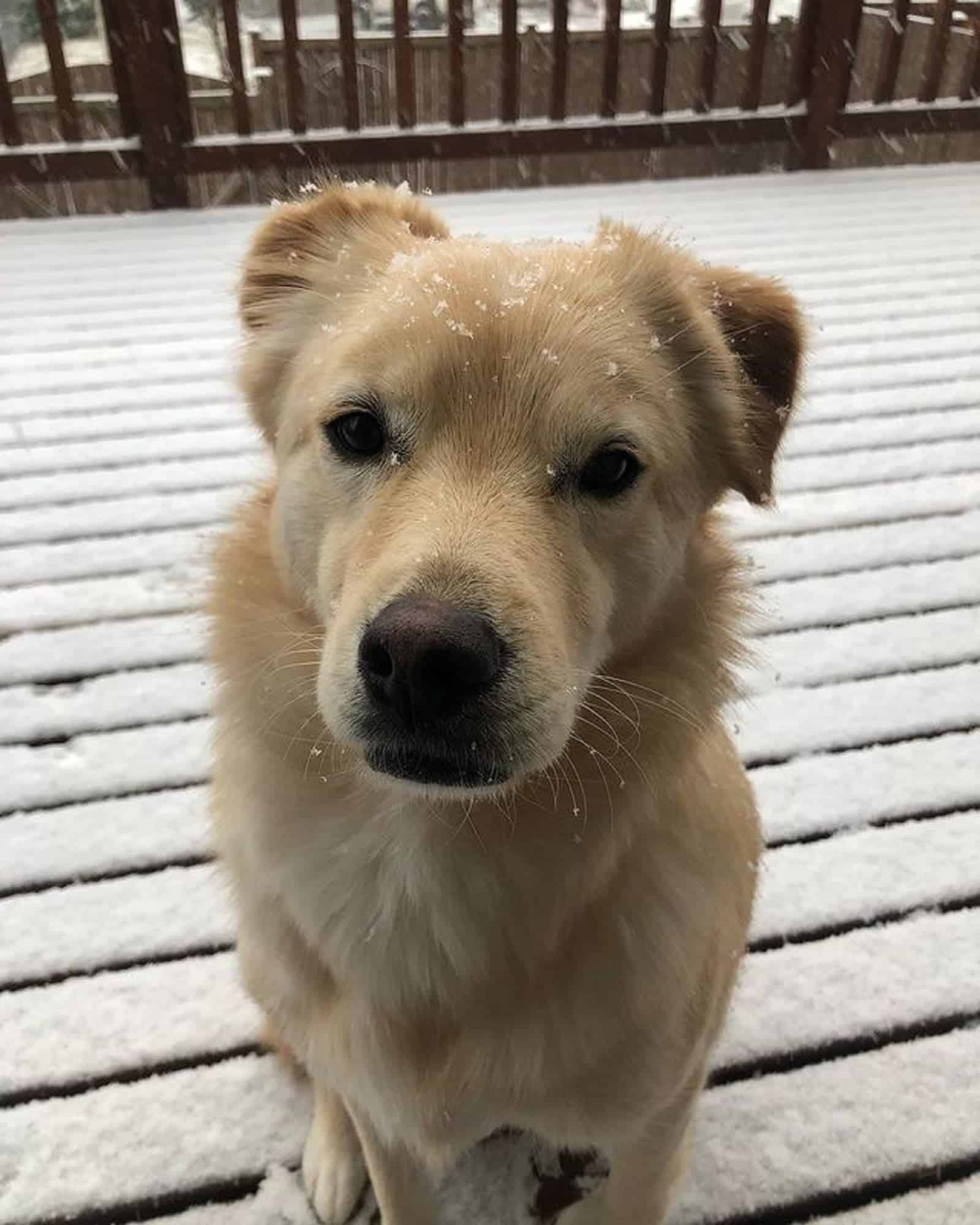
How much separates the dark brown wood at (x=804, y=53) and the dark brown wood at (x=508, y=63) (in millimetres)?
1284

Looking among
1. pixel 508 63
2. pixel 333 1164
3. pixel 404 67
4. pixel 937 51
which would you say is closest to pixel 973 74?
pixel 937 51

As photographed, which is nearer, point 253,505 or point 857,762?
point 253,505

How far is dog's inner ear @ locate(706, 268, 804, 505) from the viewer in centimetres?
111

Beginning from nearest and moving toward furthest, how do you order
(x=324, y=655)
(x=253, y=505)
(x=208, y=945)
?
(x=324, y=655) < (x=253, y=505) < (x=208, y=945)

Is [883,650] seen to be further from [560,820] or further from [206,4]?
[206,4]

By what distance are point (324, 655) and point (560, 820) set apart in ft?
0.95

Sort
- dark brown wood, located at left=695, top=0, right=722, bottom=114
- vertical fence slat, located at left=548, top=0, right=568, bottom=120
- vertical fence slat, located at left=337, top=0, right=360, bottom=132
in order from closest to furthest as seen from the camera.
Answer: vertical fence slat, located at left=337, top=0, right=360, bottom=132 → vertical fence slat, located at left=548, top=0, right=568, bottom=120 → dark brown wood, located at left=695, top=0, right=722, bottom=114

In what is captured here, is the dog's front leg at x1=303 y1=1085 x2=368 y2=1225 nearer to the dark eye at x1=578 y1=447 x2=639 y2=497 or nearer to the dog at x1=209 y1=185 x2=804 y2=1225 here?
the dog at x1=209 y1=185 x2=804 y2=1225

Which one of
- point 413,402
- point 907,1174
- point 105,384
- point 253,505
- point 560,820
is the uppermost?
point 413,402

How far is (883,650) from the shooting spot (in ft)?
6.47

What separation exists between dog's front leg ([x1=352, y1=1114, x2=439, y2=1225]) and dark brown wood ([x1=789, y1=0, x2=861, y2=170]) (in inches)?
190

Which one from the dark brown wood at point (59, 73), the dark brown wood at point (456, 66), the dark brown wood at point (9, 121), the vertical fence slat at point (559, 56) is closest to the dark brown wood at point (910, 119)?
the vertical fence slat at point (559, 56)

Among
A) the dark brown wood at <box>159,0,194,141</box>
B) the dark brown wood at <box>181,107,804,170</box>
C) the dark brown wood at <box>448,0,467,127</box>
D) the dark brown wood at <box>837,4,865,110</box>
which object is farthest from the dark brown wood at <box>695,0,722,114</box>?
the dark brown wood at <box>159,0,194,141</box>

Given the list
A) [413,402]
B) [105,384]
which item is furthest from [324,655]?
[105,384]
